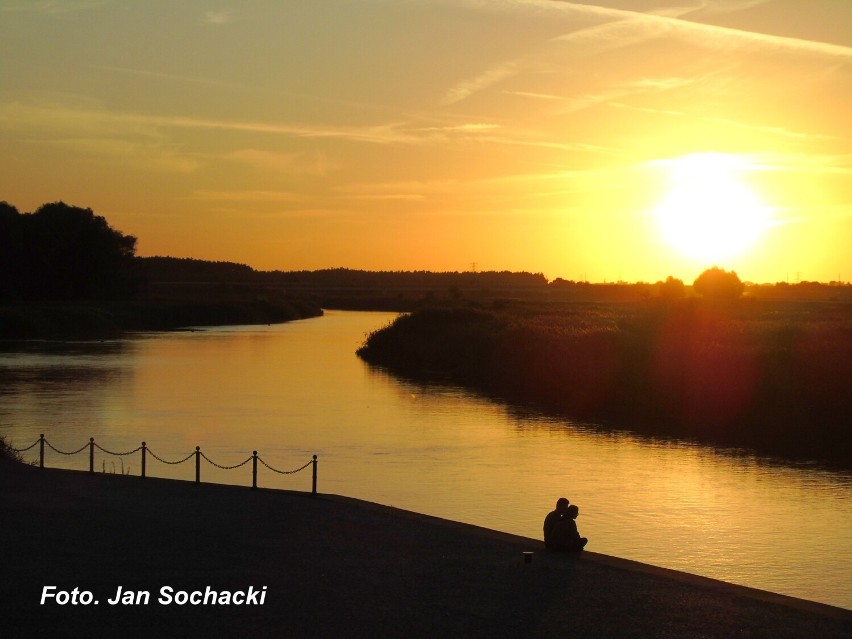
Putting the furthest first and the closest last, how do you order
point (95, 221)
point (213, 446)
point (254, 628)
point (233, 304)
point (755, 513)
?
point (233, 304) < point (95, 221) < point (213, 446) < point (755, 513) < point (254, 628)

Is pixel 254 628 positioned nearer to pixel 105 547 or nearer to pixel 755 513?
pixel 105 547

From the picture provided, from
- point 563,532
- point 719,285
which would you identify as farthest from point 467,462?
point 719,285

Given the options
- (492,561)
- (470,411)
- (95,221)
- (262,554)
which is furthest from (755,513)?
(95,221)

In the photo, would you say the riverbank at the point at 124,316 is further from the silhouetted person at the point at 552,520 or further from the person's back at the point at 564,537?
the person's back at the point at 564,537

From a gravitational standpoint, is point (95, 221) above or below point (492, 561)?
above

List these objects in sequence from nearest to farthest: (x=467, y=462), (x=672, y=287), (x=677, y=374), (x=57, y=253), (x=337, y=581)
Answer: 1. (x=337, y=581)
2. (x=467, y=462)
3. (x=677, y=374)
4. (x=57, y=253)
5. (x=672, y=287)

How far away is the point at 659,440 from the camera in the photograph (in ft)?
125

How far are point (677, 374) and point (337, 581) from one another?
1563 inches

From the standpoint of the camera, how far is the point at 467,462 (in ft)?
105

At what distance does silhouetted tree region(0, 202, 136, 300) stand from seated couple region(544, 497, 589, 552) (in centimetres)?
11685

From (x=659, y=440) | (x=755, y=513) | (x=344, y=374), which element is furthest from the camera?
(x=344, y=374)

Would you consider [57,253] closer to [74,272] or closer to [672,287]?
[74,272]

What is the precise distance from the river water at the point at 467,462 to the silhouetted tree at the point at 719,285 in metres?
83.6

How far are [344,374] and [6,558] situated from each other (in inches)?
1936
